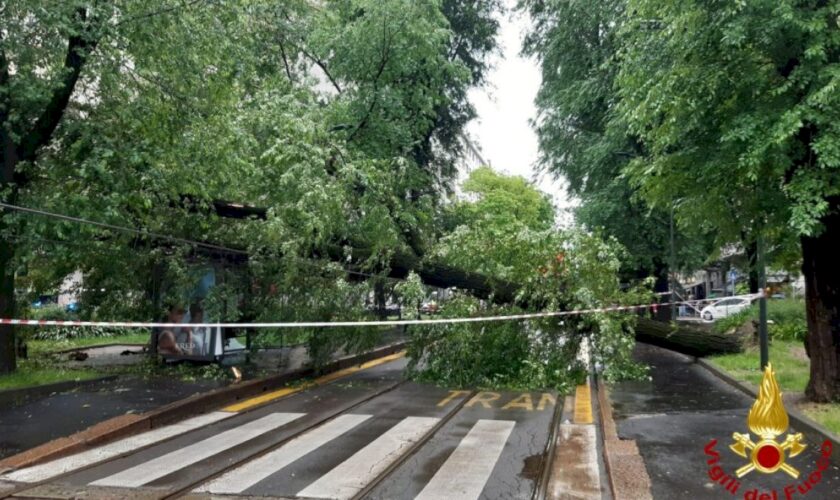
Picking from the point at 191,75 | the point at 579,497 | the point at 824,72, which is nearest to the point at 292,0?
the point at 191,75

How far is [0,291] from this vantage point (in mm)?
11734

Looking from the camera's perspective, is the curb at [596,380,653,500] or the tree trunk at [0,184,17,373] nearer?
the curb at [596,380,653,500]

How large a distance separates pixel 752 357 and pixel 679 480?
386 inches

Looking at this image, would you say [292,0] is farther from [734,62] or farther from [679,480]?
[679,480]

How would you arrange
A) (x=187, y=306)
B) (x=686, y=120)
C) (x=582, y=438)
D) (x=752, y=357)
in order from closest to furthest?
(x=582, y=438)
(x=686, y=120)
(x=187, y=306)
(x=752, y=357)

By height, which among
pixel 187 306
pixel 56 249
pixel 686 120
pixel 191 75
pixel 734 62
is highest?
pixel 191 75

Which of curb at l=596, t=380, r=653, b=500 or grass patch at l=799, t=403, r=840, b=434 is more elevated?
grass patch at l=799, t=403, r=840, b=434

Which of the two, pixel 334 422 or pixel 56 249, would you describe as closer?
pixel 334 422

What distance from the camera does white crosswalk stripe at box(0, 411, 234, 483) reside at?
693 cm

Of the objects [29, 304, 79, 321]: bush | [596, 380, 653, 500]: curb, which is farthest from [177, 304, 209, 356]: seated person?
[596, 380, 653, 500]: curb

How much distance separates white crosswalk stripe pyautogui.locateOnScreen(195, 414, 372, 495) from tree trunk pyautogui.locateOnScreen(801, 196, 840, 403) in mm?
6193

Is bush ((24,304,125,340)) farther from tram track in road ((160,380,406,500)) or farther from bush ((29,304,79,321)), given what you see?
tram track in road ((160,380,406,500))

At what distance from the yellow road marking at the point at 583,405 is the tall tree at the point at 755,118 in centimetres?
298

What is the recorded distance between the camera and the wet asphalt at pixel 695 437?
20.3 ft
